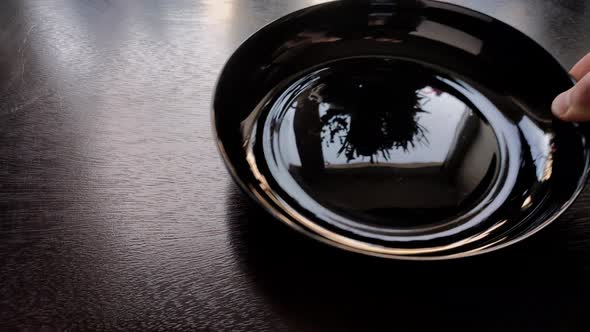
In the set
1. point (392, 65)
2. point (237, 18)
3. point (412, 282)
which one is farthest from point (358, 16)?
point (412, 282)

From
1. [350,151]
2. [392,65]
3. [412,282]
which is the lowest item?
[412,282]

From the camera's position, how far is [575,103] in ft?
1.63

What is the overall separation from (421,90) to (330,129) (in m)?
0.13

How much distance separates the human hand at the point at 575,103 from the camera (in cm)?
48

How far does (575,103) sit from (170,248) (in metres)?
0.40

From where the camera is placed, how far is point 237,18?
0.76m

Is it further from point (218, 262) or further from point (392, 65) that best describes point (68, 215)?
point (392, 65)

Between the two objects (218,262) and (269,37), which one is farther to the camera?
(269,37)

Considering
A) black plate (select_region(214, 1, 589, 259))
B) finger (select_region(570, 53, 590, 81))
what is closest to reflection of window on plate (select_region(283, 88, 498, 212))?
black plate (select_region(214, 1, 589, 259))

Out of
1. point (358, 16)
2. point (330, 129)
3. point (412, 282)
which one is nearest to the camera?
point (412, 282)

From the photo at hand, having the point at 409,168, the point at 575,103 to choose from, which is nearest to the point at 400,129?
the point at 409,168

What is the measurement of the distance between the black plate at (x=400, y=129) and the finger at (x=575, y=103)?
0.05ft

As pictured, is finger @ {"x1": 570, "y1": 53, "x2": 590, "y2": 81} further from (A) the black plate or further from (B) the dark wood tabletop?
(B) the dark wood tabletop

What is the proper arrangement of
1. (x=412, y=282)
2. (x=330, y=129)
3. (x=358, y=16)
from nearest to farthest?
(x=412, y=282) → (x=330, y=129) → (x=358, y=16)
